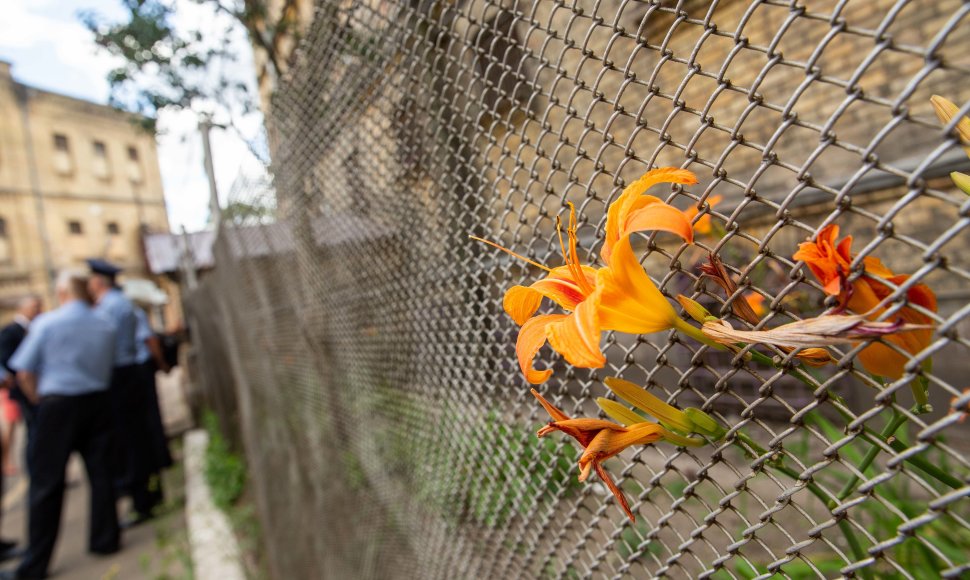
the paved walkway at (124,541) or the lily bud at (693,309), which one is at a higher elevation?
the lily bud at (693,309)

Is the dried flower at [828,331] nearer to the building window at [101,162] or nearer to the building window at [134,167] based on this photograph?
the building window at [101,162]

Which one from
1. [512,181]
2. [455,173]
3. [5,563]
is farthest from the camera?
[5,563]

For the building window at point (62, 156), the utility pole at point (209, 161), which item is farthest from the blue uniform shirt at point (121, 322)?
the building window at point (62, 156)

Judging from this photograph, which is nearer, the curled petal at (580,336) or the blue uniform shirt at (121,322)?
the curled petal at (580,336)

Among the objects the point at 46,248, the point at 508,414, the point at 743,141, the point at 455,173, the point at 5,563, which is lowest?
the point at 5,563

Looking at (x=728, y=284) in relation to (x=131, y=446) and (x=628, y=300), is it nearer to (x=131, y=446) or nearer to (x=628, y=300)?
(x=628, y=300)

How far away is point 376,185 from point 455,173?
0.44m

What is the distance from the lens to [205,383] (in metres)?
7.96

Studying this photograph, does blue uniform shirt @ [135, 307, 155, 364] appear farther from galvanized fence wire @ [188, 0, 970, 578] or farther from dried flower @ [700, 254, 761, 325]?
dried flower @ [700, 254, 761, 325]

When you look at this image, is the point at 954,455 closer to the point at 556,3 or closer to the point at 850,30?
the point at 850,30

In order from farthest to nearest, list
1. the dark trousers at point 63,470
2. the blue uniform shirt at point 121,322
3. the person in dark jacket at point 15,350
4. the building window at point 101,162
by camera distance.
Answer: the building window at point 101,162 → the person in dark jacket at point 15,350 → the blue uniform shirt at point 121,322 → the dark trousers at point 63,470

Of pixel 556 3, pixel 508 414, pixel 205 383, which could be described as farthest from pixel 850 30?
pixel 205 383

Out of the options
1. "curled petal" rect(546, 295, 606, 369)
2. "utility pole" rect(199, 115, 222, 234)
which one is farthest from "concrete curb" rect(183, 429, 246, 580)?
"curled petal" rect(546, 295, 606, 369)

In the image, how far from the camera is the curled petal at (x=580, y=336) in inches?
18.8
